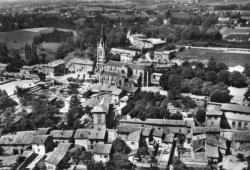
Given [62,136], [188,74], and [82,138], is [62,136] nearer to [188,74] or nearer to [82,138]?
[82,138]

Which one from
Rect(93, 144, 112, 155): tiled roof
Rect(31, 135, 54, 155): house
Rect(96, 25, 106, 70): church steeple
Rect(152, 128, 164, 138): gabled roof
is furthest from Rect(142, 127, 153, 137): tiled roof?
Rect(96, 25, 106, 70): church steeple

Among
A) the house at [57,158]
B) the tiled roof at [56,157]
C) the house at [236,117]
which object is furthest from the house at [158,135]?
the tiled roof at [56,157]

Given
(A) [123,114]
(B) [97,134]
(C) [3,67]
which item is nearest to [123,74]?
(A) [123,114]

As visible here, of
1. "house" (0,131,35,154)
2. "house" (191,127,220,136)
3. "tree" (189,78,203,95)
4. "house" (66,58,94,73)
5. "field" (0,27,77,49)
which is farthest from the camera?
"field" (0,27,77,49)

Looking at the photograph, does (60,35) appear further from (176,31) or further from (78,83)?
(78,83)

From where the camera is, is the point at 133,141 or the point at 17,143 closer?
the point at 133,141

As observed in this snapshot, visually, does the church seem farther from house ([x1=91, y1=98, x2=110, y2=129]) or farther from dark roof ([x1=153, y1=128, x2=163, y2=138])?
dark roof ([x1=153, y1=128, x2=163, y2=138])
